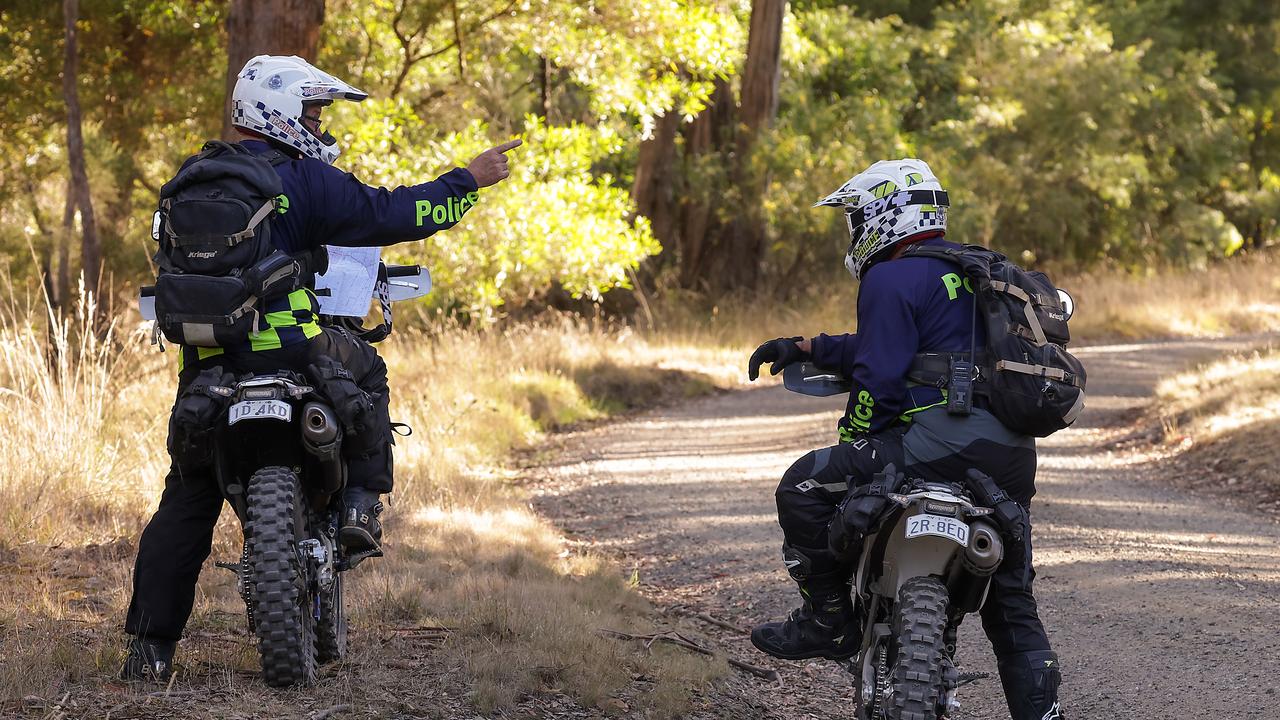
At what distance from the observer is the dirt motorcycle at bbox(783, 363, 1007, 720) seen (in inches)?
164

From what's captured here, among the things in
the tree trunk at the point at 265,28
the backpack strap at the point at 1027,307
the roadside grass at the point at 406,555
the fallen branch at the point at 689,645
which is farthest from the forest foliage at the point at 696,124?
the backpack strap at the point at 1027,307

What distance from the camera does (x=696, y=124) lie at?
25.4 metres

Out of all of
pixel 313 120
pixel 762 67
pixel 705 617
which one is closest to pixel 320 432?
pixel 313 120

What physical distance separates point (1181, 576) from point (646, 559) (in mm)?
2972

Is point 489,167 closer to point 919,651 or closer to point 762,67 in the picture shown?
point 919,651

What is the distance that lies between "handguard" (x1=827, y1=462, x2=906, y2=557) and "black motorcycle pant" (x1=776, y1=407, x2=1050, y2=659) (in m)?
0.09

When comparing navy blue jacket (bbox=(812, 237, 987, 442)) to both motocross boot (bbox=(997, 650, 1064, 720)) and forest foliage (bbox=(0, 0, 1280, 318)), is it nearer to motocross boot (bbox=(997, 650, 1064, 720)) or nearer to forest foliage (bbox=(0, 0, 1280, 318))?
motocross boot (bbox=(997, 650, 1064, 720))

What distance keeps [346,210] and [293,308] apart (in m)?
0.38

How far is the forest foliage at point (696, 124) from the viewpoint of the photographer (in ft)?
52.1

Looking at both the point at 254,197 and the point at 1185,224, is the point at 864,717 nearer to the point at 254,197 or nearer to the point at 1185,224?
the point at 254,197

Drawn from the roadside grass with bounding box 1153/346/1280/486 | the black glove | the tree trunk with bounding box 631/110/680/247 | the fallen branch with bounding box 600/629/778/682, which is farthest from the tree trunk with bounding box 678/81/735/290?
the black glove

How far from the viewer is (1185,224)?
3384 cm

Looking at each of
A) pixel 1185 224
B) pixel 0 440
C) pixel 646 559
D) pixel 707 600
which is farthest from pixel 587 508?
pixel 1185 224

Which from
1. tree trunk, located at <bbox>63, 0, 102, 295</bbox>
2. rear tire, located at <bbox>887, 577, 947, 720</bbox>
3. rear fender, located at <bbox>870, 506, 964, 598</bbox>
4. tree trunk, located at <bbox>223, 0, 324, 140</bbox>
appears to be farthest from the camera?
tree trunk, located at <bbox>63, 0, 102, 295</bbox>
